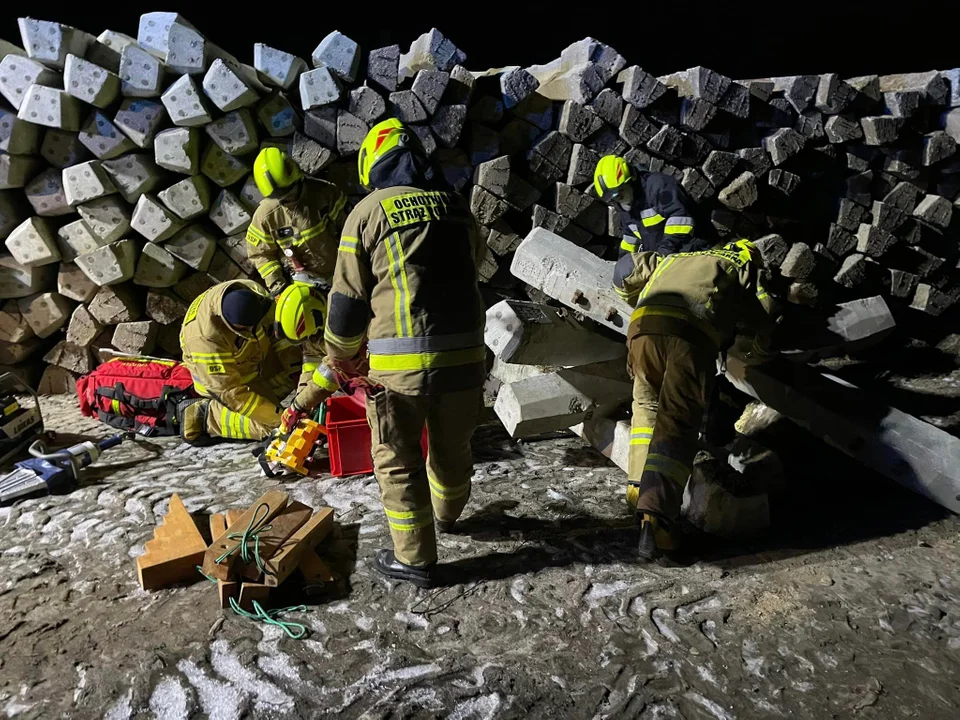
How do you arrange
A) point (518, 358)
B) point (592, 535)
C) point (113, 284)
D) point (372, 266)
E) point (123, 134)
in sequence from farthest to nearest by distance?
point (113, 284) → point (123, 134) → point (518, 358) → point (592, 535) → point (372, 266)

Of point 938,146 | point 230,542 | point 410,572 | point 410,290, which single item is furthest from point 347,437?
point 938,146

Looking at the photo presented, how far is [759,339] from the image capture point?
147 inches

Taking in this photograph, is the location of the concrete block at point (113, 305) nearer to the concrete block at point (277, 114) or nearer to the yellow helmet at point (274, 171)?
the yellow helmet at point (274, 171)

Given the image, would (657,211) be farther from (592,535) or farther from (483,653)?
(483,653)

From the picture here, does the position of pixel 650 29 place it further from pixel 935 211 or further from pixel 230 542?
pixel 230 542

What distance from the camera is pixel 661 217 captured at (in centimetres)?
436

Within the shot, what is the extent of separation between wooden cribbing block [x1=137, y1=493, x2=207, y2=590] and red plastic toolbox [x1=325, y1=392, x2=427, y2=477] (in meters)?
0.89

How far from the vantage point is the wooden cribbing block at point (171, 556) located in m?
2.79

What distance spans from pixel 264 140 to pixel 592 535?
143 inches

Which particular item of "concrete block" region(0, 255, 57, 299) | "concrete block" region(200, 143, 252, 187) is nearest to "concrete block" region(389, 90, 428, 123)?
"concrete block" region(200, 143, 252, 187)

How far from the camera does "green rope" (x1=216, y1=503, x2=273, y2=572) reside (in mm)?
2727

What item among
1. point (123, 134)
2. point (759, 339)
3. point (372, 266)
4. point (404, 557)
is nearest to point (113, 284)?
point (123, 134)

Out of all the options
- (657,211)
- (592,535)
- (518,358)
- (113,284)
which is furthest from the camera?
(113,284)

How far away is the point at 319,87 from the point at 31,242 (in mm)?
2395
